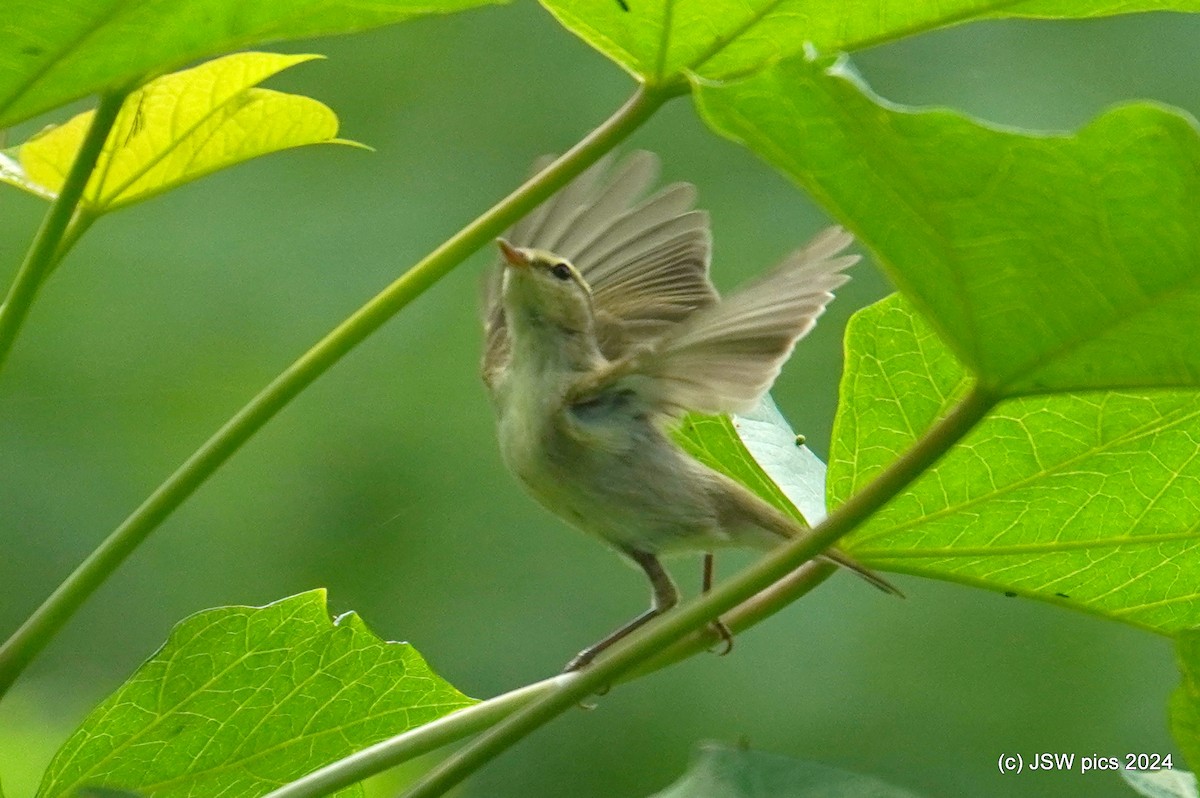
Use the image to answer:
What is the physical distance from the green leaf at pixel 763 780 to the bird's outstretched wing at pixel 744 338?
1.97 feet

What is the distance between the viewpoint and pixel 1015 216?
42.9 inches

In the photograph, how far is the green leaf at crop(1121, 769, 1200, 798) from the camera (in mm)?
1354

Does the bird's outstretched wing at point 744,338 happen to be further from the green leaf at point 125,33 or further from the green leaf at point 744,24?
the green leaf at point 125,33

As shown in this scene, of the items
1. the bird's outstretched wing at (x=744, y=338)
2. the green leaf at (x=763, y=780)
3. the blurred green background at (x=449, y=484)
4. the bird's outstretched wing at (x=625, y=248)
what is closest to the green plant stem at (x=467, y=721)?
the green leaf at (x=763, y=780)

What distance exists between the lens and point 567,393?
230cm

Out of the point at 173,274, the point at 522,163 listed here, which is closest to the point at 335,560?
the point at 173,274

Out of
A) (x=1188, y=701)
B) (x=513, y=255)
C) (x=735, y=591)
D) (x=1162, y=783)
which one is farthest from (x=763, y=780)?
(x=513, y=255)

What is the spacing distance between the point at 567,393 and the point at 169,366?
4015mm

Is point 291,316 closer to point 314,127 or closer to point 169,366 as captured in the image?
point 169,366

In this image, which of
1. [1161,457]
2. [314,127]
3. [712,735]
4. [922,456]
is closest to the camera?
[922,456]

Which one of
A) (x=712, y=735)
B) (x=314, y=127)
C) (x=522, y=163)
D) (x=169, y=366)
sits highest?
(x=522, y=163)

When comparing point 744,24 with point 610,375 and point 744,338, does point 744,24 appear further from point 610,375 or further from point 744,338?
point 610,375

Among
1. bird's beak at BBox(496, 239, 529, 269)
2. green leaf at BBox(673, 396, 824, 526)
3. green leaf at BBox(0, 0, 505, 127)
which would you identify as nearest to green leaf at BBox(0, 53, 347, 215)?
green leaf at BBox(0, 0, 505, 127)

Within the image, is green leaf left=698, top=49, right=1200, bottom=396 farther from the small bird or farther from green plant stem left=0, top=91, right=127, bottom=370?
the small bird
